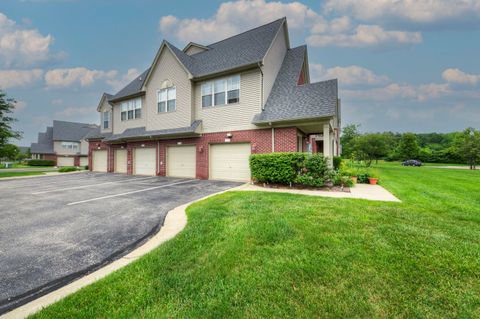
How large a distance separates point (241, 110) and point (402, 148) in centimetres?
5922

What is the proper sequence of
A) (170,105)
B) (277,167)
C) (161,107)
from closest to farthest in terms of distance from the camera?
(277,167)
(170,105)
(161,107)

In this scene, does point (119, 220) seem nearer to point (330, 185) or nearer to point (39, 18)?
point (330, 185)

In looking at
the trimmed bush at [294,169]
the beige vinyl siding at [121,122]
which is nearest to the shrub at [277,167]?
the trimmed bush at [294,169]

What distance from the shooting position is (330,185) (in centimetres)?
939

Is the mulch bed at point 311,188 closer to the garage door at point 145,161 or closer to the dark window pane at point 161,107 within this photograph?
the dark window pane at point 161,107

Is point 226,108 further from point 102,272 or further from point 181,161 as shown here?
point 102,272

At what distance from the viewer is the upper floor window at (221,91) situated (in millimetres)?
12375

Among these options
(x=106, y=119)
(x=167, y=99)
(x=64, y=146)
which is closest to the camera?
(x=167, y=99)

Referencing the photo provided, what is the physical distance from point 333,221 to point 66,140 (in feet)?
183

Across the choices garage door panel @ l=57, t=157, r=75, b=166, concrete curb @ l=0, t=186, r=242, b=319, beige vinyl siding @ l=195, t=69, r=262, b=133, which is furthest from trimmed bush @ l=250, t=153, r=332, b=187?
garage door panel @ l=57, t=157, r=75, b=166

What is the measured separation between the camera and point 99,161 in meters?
21.3

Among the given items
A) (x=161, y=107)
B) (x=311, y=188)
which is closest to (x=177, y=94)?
(x=161, y=107)

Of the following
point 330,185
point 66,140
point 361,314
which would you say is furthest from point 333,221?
point 66,140

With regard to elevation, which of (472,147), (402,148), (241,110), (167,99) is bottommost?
(472,147)
